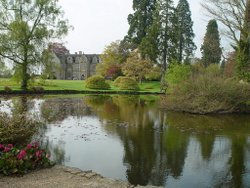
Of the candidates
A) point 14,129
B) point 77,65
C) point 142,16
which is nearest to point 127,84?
point 142,16

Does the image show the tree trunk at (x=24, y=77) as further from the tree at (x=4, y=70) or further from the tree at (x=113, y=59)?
the tree at (x=113, y=59)

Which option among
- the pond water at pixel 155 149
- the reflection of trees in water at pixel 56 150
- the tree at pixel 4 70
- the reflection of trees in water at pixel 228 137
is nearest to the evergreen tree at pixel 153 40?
the tree at pixel 4 70

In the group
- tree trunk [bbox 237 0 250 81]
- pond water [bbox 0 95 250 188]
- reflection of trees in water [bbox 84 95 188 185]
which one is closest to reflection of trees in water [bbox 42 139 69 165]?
pond water [bbox 0 95 250 188]

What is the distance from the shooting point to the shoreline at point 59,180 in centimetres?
746

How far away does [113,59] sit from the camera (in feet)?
240

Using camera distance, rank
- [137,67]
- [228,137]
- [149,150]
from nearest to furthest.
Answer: [149,150] < [228,137] < [137,67]

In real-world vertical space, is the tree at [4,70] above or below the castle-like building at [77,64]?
below

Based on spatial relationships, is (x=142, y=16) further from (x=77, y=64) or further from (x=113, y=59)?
(x=77, y=64)

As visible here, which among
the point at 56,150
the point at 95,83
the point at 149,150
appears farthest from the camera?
the point at 95,83

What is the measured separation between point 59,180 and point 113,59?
2601 inches

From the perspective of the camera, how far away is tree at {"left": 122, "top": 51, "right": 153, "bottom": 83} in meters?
60.9

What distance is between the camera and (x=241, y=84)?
1058 inches

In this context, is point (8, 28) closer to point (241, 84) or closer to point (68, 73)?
point (241, 84)

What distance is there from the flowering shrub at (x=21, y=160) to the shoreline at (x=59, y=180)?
0.71 ft
